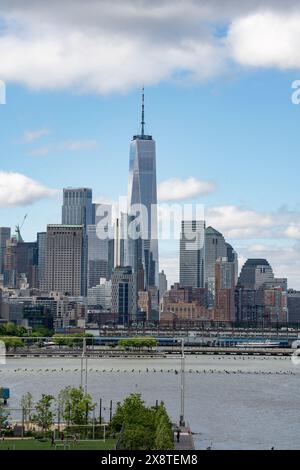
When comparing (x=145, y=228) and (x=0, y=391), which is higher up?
(x=145, y=228)

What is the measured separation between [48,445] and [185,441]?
12.3 feet

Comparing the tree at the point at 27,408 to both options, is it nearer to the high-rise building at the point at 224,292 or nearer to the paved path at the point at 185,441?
the paved path at the point at 185,441

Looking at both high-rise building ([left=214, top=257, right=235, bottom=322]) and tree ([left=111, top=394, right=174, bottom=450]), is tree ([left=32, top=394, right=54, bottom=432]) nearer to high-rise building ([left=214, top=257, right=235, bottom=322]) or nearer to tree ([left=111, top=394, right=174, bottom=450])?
tree ([left=111, top=394, right=174, bottom=450])

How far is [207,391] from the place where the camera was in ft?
159

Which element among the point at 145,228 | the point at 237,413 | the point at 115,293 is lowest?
the point at 237,413

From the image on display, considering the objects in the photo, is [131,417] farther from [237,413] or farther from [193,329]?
[193,329]

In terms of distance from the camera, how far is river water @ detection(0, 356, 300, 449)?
1218 inches

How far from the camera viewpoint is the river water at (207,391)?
30.9 meters

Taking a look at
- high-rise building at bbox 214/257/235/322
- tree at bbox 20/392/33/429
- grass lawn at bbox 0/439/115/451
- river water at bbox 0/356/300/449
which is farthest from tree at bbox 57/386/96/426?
high-rise building at bbox 214/257/235/322

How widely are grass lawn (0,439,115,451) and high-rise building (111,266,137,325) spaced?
152344 mm

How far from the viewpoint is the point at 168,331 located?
155m

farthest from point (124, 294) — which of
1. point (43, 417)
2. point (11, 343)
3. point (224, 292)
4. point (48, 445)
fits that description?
point (48, 445)
